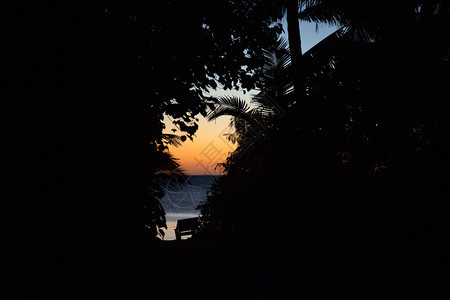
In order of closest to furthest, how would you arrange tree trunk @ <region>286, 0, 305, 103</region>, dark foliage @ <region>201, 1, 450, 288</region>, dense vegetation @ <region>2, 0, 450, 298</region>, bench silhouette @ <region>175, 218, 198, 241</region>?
dense vegetation @ <region>2, 0, 450, 298</region>, dark foliage @ <region>201, 1, 450, 288</region>, tree trunk @ <region>286, 0, 305, 103</region>, bench silhouette @ <region>175, 218, 198, 241</region>

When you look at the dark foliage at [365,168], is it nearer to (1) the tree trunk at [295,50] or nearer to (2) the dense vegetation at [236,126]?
(2) the dense vegetation at [236,126]

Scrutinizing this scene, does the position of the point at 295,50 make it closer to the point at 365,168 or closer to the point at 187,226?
the point at 365,168

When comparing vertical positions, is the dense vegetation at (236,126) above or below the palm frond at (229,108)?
below

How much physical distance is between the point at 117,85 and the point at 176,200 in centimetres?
7473

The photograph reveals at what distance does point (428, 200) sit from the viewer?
19.4 feet

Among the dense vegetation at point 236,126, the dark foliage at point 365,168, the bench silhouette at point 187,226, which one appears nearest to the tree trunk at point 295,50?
the dense vegetation at point 236,126

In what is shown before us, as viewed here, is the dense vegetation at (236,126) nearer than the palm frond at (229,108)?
Yes

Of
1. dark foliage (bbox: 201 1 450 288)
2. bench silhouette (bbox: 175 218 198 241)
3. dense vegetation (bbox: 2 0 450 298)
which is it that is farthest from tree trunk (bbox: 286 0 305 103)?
bench silhouette (bbox: 175 218 198 241)

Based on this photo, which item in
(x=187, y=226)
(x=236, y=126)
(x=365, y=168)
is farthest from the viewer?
(x=187, y=226)

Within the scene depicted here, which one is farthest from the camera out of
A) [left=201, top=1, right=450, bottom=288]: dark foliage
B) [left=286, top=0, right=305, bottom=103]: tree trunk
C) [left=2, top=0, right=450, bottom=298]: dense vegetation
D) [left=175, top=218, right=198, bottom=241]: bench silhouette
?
[left=175, top=218, right=198, bottom=241]: bench silhouette

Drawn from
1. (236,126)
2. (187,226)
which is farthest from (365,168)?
(187,226)

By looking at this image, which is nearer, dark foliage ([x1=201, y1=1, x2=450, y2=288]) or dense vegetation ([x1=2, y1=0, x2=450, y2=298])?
dense vegetation ([x1=2, y1=0, x2=450, y2=298])

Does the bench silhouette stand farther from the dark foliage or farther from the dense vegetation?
the dark foliage

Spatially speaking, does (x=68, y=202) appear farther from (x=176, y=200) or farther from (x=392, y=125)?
(x=176, y=200)
